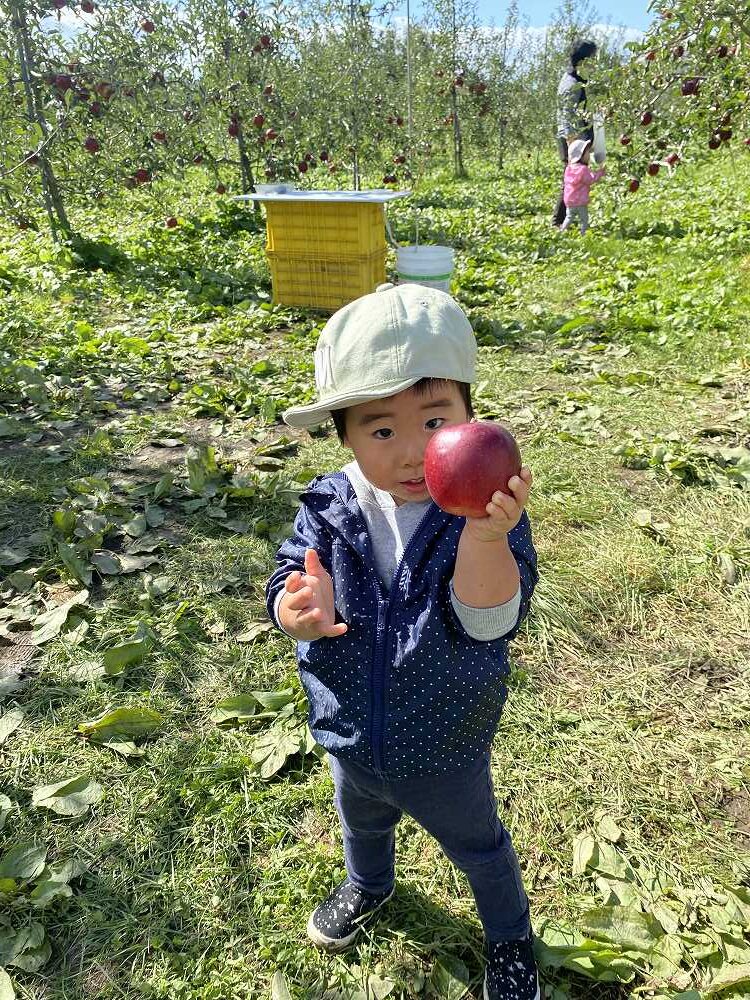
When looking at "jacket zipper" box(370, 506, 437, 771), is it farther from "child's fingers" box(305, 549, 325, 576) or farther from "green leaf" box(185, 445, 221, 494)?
→ "green leaf" box(185, 445, 221, 494)

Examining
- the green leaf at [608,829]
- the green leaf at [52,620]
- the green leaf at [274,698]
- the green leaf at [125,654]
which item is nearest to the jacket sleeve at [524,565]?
the green leaf at [608,829]

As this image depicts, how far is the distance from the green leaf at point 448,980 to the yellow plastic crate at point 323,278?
215 inches

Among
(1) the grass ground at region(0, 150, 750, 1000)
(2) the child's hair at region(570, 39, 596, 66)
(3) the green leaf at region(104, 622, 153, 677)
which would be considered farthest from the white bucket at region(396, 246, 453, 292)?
(3) the green leaf at region(104, 622, 153, 677)

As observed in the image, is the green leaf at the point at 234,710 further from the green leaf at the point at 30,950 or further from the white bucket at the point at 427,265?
the white bucket at the point at 427,265

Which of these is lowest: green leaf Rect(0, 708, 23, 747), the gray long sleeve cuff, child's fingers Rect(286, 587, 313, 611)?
green leaf Rect(0, 708, 23, 747)

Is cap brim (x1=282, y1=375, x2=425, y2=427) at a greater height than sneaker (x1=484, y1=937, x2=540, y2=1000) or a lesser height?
greater

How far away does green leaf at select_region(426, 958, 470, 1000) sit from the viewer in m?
1.55

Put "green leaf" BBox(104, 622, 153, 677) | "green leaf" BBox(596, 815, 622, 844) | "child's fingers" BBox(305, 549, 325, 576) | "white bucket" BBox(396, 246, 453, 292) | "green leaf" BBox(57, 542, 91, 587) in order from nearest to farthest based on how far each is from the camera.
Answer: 1. "child's fingers" BBox(305, 549, 325, 576)
2. "green leaf" BBox(596, 815, 622, 844)
3. "green leaf" BBox(104, 622, 153, 677)
4. "green leaf" BBox(57, 542, 91, 587)
5. "white bucket" BBox(396, 246, 453, 292)

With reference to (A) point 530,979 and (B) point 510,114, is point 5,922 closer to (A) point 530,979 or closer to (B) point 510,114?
(A) point 530,979

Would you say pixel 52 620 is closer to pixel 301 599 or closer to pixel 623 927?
pixel 301 599

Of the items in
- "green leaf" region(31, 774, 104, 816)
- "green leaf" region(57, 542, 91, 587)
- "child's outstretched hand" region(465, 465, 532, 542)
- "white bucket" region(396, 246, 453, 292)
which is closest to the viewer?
"child's outstretched hand" region(465, 465, 532, 542)

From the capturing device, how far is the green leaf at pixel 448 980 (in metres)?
1.55

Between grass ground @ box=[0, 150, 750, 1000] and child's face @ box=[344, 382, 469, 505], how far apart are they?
115 cm

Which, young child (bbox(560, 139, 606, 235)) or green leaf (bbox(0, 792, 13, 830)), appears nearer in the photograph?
green leaf (bbox(0, 792, 13, 830))
